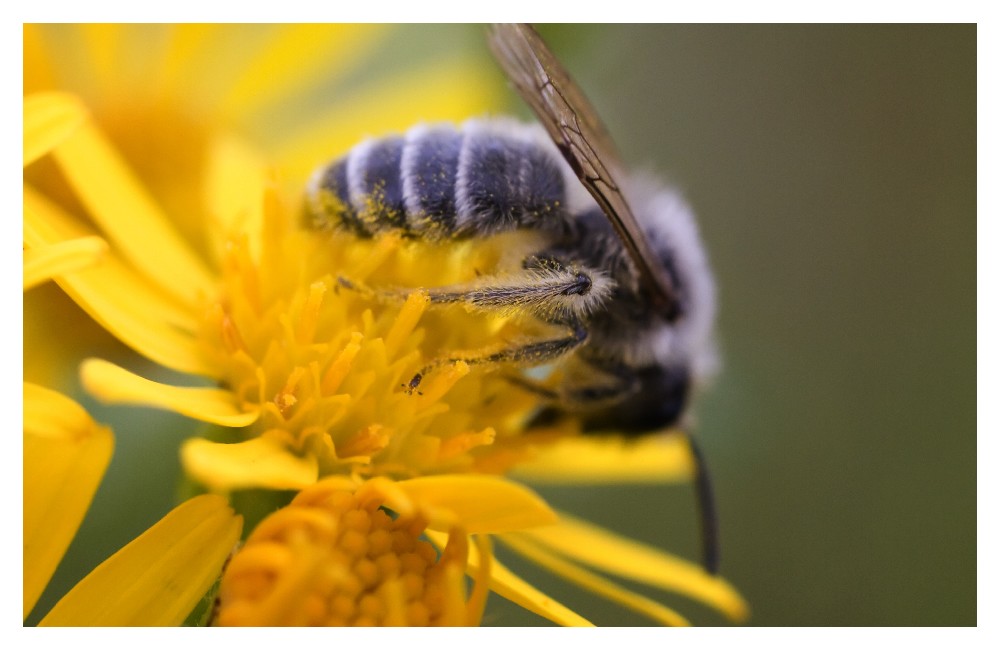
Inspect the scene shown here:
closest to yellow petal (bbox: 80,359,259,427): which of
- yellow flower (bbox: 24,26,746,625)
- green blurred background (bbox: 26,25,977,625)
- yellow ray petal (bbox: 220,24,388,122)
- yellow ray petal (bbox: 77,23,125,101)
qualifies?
yellow flower (bbox: 24,26,746,625)

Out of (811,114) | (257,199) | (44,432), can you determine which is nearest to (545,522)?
(44,432)

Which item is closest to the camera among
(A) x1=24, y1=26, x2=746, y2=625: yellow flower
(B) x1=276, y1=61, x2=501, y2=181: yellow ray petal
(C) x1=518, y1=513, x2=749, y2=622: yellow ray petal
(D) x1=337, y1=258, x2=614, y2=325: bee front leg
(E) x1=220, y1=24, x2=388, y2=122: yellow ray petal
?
(A) x1=24, y1=26, x2=746, y2=625: yellow flower

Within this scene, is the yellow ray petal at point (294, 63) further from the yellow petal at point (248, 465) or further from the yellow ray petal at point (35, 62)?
the yellow petal at point (248, 465)

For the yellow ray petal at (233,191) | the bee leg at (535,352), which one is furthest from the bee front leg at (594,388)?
the yellow ray petal at (233,191)

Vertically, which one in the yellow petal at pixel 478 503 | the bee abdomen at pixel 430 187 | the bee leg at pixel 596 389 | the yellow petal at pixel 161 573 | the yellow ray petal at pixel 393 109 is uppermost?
the yellow ray petal at pixel 393 109

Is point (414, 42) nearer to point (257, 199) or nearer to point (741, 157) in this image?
point (257, 199)

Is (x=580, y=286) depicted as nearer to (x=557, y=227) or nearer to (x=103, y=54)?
(x=557, y=227)

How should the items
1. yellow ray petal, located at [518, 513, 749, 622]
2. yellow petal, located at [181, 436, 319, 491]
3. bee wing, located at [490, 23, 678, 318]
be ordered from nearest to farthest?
yellow petal, located at [181, 436, 319, 491], bee wing, located at [490, 23, 678, 318], yellow ray petal, located at [518, 513, 749, 622]

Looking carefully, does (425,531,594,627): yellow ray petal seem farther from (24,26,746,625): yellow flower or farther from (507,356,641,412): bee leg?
(507,356,641,412): bee leg
